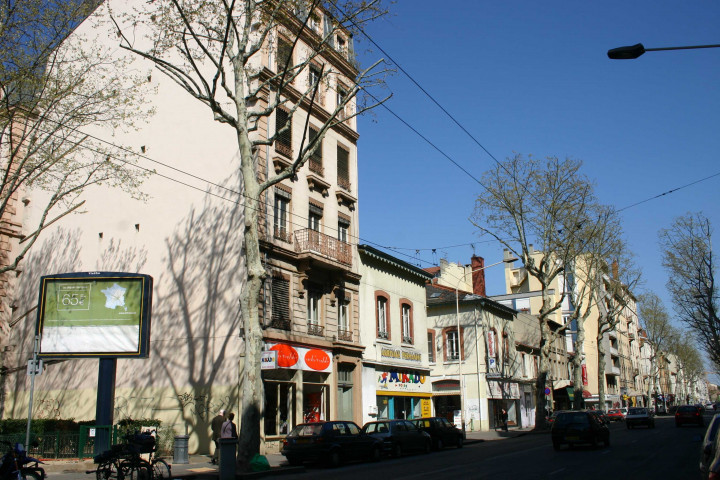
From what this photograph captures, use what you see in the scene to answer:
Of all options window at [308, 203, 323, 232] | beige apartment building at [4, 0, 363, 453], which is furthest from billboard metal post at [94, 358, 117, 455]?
window at [308, 203, 323, 232]

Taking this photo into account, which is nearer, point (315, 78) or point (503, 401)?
point (315, 78)

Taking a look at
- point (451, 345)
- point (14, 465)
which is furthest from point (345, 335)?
point (14, 465)

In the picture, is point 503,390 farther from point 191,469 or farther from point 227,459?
point 227,459

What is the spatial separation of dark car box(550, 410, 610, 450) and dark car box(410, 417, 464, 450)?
486cm

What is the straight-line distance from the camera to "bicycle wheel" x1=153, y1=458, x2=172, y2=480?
14.7 meters

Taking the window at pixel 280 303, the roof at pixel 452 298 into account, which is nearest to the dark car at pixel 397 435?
the window at pixel 280 303

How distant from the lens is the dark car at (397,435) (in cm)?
2338

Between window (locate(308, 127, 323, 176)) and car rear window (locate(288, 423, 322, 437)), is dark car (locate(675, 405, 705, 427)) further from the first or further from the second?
car rear window (locate(288, 423, 322, 437))

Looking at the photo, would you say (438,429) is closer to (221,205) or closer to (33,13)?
(221,205)

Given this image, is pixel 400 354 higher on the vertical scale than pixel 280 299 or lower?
lower

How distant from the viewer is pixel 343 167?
32.1 meters

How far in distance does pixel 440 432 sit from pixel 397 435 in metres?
3.96

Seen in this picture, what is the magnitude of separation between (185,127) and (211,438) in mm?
12837

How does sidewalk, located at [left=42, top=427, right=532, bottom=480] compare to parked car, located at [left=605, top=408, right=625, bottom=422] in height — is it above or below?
above
